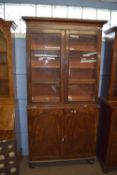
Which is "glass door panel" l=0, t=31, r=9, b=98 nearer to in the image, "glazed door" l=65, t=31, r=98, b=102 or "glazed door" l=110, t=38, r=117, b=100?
"glazed door" l=65, t=31, r=98, b=102

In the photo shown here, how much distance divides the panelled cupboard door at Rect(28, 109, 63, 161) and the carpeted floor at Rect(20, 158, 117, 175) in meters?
0.16

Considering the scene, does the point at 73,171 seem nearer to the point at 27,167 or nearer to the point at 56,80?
the point at 27,167

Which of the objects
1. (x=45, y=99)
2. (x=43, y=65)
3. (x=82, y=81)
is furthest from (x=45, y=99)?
(x=82, y=81)

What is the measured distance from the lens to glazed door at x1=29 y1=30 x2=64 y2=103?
2176 mm

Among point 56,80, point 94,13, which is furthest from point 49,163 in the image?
point 94,13

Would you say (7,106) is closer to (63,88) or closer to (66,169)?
(63,88)

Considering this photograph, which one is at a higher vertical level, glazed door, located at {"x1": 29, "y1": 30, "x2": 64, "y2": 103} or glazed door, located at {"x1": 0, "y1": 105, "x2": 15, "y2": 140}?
glazed door, located at {"x1": 29, "y1": 30, "x2": 64, "y2": 103}

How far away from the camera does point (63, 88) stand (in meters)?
2.25

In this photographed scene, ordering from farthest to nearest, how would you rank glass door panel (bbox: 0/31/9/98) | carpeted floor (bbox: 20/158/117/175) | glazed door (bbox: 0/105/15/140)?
carpeted floor (bbox: 20/158/117/175)
glass door panel (bbox: 0/31/9/98)
glazed door (bbox: 0/105/15/140)

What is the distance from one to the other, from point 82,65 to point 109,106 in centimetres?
65

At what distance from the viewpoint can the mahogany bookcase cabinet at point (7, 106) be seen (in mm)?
1938

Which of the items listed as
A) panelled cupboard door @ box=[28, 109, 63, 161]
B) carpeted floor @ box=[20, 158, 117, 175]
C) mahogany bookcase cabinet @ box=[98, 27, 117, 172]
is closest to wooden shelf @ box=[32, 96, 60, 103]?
panelled cupboard door @ box=[28, 109, 63, 161]

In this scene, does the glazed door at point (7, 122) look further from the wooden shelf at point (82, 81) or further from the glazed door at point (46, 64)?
the wooden shelf at point (82, 81)

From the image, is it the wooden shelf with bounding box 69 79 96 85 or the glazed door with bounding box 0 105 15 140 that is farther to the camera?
the wooden shelf with bounding box 69 79 96 85
